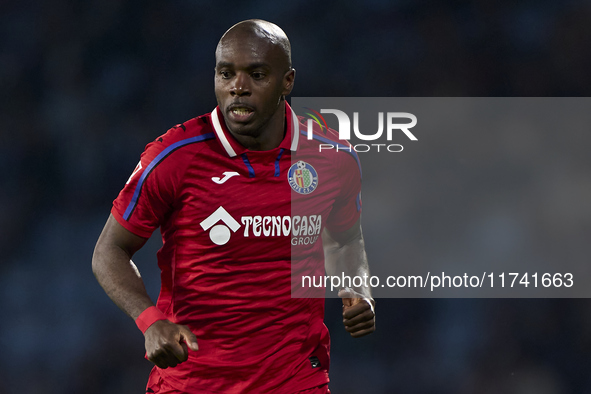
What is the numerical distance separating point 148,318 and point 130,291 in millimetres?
136

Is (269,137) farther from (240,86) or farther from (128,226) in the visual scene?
(128,226)

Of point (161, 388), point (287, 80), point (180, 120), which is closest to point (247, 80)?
point (287, 80)

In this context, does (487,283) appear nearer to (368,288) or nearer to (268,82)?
(368,288)

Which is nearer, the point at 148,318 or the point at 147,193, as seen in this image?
the point at 148,318

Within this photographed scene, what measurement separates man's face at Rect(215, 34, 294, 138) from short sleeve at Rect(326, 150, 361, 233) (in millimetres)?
400

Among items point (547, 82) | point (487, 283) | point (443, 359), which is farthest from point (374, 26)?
point (443, 359)

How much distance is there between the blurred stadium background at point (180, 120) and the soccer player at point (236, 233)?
1591mm

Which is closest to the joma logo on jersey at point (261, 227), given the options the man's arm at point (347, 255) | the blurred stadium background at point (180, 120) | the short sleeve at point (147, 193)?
the short sleeve at point (147, 193)

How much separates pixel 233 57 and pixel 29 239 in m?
2.18

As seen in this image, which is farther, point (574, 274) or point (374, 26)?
point (374, 26)

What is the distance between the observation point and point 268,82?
7.81ft

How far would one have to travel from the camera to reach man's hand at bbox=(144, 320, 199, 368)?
2.04 metres

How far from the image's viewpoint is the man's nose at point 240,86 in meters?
2.32

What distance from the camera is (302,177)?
254 cm
